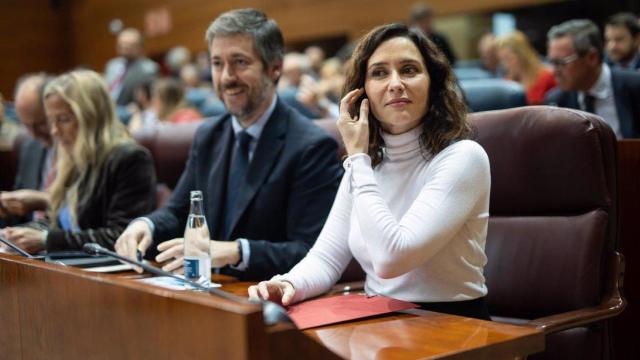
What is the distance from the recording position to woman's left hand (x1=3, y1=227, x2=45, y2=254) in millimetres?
2607

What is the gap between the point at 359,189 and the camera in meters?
1.76

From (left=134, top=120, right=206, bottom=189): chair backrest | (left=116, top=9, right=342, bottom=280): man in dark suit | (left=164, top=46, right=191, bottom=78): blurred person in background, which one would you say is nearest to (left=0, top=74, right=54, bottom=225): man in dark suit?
(left=134, top=120, right=206, bottom=189): chair backrest

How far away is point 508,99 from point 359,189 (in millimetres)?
1854

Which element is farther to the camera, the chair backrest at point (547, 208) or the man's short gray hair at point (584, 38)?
the man's short gray hair at point (584, 38)

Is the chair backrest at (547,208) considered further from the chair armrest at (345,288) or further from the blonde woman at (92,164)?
the blonde woman at (92,164)

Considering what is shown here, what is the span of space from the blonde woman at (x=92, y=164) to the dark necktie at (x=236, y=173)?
0.54 m

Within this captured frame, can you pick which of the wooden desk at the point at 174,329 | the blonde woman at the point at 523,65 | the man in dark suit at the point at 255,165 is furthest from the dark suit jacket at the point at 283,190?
the blonde woman at the point at 523,65

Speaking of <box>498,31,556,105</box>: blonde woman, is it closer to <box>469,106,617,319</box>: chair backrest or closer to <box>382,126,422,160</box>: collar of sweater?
<box>469,106,617,319</box>: chair backrest

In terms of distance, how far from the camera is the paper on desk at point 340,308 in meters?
1.58

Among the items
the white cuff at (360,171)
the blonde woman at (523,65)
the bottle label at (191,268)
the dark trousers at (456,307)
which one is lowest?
the dark trousers at (456,307)

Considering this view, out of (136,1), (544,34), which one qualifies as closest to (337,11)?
(544,34)

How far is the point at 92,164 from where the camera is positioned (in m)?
2.95

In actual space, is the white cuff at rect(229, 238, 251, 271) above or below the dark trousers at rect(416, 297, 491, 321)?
above

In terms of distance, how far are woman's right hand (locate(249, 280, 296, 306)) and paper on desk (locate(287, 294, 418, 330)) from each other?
3cm
